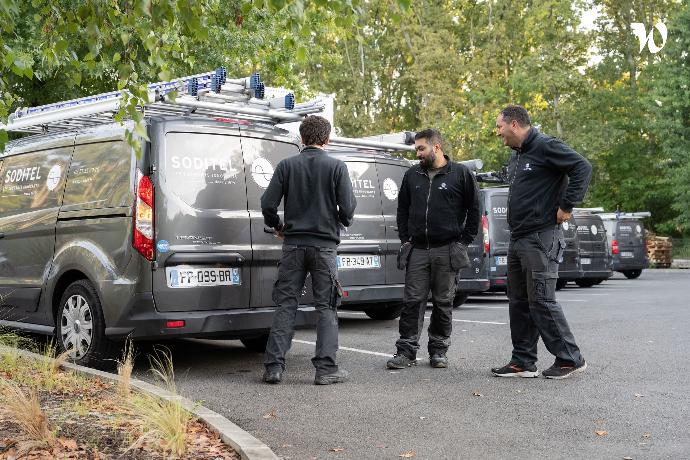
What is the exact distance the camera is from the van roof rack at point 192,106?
7020 mm

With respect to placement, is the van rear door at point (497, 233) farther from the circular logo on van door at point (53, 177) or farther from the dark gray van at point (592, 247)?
the circular logo on van door at point (53, 177)

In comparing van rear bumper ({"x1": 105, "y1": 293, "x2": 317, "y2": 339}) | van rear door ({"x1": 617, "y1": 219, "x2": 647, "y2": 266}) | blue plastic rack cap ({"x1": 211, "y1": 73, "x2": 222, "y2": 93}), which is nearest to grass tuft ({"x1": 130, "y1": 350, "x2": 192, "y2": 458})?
van rear bumper ({"x1": 105, "y1": 293, "x2": 317, "y2": 339})

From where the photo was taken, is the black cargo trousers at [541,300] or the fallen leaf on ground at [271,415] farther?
the black cargo trousers at [541,300]

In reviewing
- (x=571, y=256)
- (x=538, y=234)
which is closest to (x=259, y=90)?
(x=538, y=234)

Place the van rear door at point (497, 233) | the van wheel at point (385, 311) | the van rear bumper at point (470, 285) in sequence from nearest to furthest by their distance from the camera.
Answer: the van wheel at point (385, 311) < the van rear bumper at point (470, 285) < the van rear door at point (497, 233)

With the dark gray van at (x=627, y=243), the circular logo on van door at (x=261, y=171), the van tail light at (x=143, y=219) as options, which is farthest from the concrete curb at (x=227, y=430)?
the dark gray van at (x=627, y=243)

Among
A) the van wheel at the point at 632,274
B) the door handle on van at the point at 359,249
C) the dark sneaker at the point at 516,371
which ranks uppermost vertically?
the door handle on van at the point at 359,249

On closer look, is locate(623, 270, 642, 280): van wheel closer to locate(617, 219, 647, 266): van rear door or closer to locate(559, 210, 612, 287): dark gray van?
locate(617, 219, 647, 266): van rear door

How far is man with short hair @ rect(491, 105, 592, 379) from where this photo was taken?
6.62 metres

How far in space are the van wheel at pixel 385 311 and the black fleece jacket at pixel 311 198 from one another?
451cm

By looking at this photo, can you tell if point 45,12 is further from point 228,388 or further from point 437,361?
point 437,361

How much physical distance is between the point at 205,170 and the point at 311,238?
1036mm

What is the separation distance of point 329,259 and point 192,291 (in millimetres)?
1054

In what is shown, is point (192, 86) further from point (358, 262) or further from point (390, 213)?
point (390, 213)
